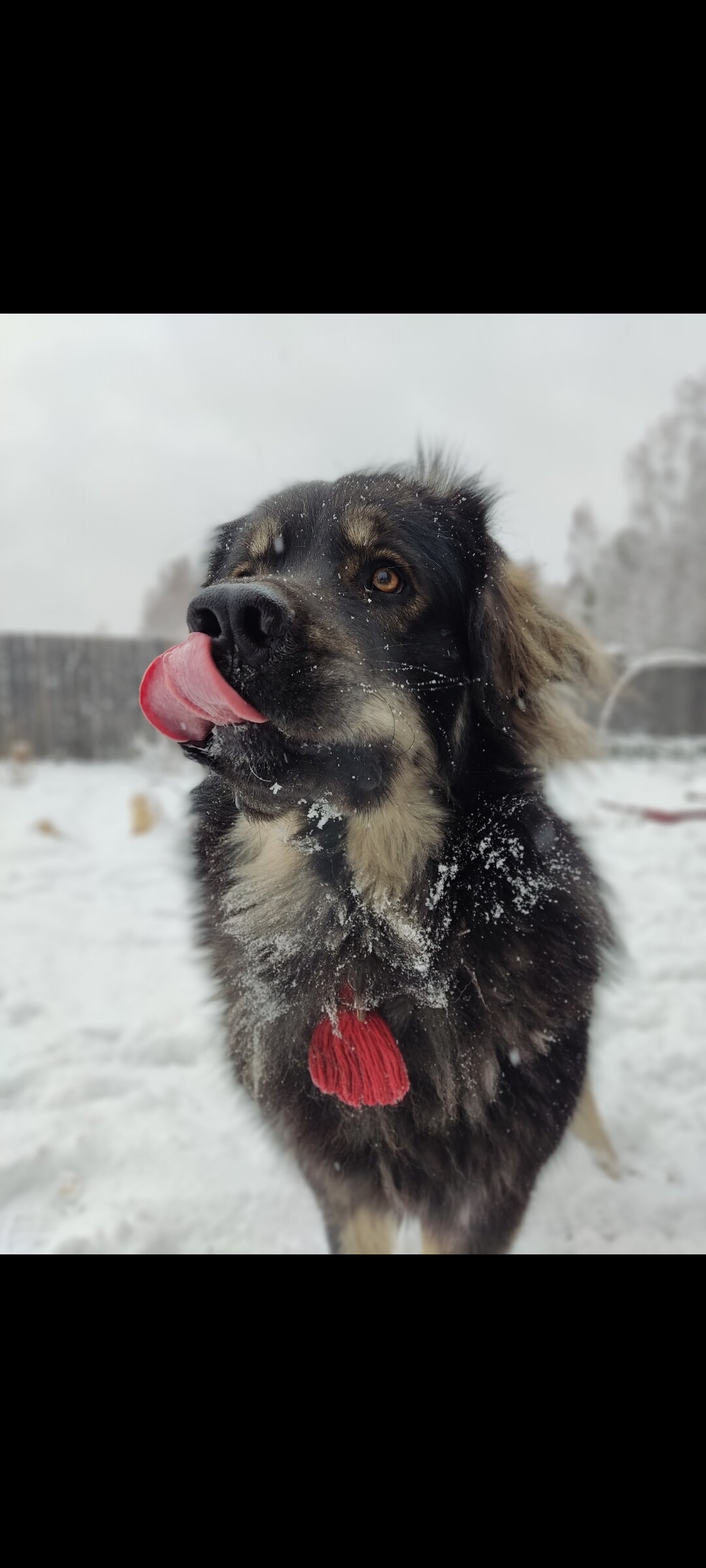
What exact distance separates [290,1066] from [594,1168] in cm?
156

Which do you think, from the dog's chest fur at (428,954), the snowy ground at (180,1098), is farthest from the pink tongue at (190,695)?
the snowy ground at (180,1098)

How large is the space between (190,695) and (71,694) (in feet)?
39.1

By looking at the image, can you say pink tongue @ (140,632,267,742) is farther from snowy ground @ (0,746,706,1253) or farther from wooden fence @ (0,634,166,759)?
wooden fence @ (0,634,166,759)

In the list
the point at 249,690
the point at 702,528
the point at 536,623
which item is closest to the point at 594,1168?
the point at 536,623

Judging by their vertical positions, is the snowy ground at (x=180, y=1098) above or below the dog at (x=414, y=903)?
below

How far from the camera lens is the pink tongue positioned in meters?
1.40

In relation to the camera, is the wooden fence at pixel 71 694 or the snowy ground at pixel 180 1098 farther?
the wooden fence at pixel 71 694

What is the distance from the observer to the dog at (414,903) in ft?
5.98

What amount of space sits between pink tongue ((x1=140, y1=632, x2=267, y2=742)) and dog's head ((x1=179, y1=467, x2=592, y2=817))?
0.13 feet

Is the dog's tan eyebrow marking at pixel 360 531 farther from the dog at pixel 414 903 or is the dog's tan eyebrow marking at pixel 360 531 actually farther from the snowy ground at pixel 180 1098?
the snowy ground at pixel 180 1098

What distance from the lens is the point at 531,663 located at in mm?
2096

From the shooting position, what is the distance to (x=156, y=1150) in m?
2.78
